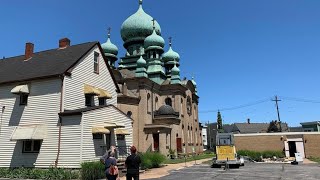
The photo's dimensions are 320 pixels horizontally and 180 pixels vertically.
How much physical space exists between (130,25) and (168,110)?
2282 centimetres

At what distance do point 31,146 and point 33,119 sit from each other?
1.93 m

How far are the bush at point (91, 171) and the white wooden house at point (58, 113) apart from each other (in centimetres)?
137

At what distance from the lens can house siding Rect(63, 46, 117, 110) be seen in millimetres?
21922

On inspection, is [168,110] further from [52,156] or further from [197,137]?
[52,156]

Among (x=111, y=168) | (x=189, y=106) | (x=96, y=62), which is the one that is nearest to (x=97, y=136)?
(x=96, y=62)

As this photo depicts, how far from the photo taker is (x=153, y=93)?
47094mm

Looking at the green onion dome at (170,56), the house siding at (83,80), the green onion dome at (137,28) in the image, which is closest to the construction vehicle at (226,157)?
the house siding at (83,80)

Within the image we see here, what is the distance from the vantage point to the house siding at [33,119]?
20.7 meters

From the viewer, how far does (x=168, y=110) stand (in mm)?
43438

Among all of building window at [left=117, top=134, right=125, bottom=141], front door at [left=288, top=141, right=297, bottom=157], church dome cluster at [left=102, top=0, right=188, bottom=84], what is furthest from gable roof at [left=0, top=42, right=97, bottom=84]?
front door at [left=288, top=141, right=297, bottom=157]

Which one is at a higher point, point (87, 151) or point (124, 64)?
point (124, 64)

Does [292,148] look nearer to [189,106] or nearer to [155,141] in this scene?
[189,106]

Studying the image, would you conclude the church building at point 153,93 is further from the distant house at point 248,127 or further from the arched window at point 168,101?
the distant house at point 248,127

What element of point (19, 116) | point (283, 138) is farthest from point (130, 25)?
point (19, 116)
